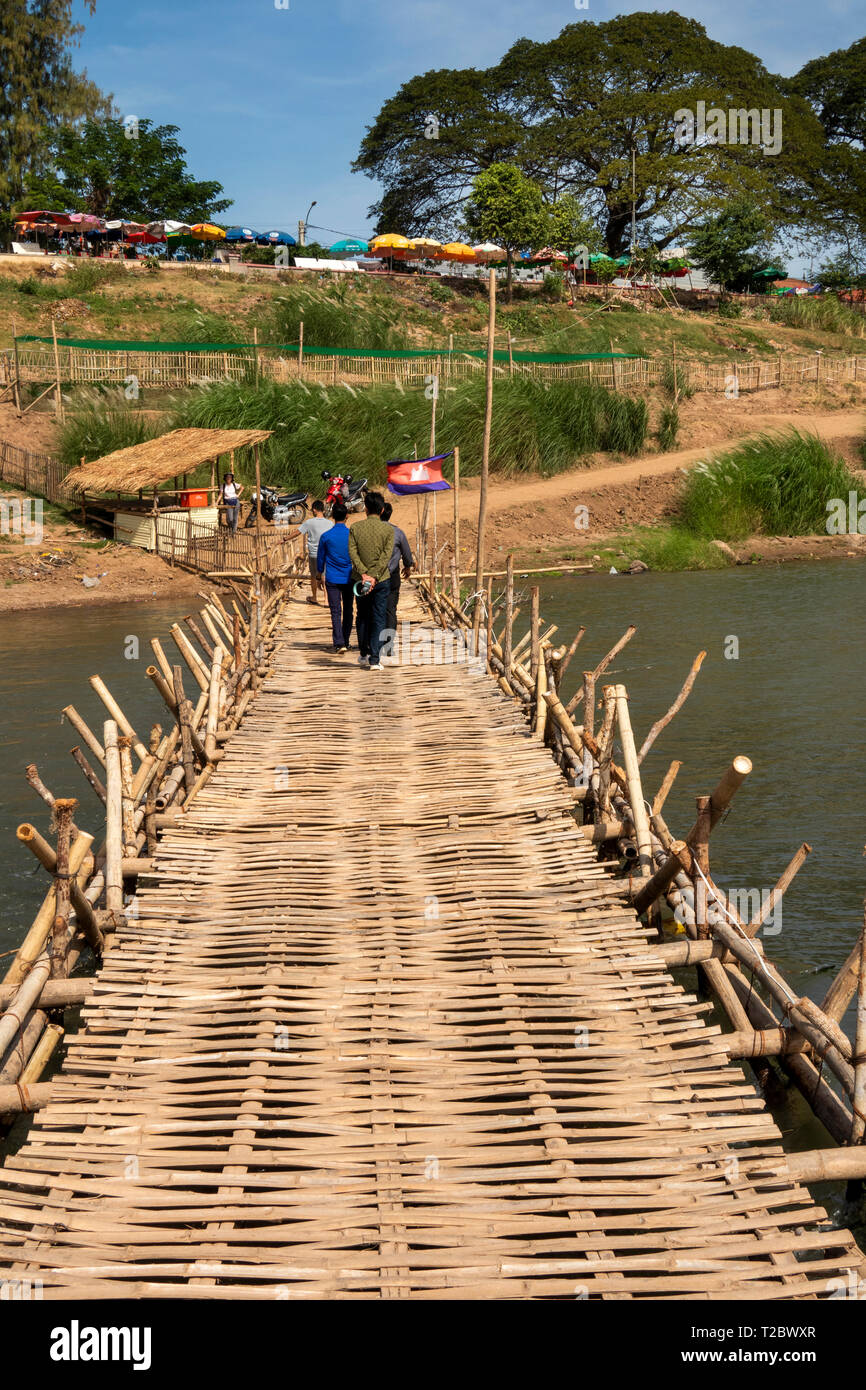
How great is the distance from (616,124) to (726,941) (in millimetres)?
44843

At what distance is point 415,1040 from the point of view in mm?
4121

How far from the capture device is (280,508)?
67.4ft

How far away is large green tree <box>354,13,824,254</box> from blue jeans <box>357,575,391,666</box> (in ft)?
119

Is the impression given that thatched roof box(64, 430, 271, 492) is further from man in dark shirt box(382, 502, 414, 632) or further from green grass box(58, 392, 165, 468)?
man in dark shirt box(382, 502, 414, 632)

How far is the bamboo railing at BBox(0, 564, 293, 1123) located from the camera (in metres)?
4.30

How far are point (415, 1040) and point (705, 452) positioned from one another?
2410 centimetres

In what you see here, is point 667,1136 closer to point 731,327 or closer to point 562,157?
point 731,327

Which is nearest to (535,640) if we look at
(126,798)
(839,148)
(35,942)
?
(126,798)

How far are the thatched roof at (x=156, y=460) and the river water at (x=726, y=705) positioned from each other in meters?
1.99

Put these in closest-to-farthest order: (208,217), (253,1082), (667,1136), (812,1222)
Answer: (812,1222), (667,1136), (253,1082), (208,217)

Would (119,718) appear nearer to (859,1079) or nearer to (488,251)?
(859,1079)

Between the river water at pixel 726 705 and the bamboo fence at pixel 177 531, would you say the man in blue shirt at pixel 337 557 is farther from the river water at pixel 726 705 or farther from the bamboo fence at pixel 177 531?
the bamboo fence at pixel 177 531

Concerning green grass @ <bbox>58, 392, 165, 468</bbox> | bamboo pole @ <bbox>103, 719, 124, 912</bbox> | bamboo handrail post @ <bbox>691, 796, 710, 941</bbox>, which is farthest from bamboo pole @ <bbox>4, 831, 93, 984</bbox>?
green grass @ <bbox>58, 392, 165, 468</bbox>
